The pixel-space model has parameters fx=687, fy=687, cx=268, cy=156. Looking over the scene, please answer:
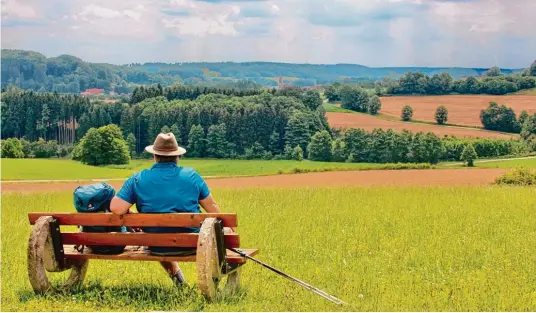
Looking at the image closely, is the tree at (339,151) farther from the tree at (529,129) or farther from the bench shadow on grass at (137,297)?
the bench shadow on grass at (137,297)

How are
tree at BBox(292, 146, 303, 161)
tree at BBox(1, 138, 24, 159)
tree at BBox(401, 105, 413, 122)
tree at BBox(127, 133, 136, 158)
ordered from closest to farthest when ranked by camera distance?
1. tree at BBox(127, 133, 136, 158)
2. tree at BBox(292, 146, 303, 161)
3. tree at BBox(1, 138, 24, 159)
4. tree at BBox(401, 105, 413, 122)

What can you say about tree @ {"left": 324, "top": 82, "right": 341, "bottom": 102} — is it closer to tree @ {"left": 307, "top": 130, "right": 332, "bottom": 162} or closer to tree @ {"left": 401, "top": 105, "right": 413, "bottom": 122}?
tree @ {"left": 401, "top": 105, "right": 413, "bottom": 122}

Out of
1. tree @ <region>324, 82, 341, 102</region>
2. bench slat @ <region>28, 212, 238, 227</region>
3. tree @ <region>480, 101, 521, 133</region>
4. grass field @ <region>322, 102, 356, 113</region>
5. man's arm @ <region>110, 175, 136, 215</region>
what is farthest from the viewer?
tree @ <region>324, 82, 341, 102</region>

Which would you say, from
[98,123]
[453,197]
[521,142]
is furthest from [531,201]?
[98,123]

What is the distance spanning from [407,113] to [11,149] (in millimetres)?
58210

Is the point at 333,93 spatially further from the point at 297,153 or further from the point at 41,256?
the point at 41,256

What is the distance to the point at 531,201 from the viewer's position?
1592cm

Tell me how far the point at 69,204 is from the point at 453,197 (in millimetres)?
9721

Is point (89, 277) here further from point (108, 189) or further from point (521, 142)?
point (521, 142)

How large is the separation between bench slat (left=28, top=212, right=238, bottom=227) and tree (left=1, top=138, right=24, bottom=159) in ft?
297

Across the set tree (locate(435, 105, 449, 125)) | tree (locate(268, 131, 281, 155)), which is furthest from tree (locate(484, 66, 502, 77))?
tree (locate(268, 131, 281, 155))

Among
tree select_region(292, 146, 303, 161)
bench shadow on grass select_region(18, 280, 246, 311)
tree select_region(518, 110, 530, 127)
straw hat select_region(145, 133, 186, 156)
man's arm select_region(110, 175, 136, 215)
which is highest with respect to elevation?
straw hat select_region(145, 133, 186, 156)

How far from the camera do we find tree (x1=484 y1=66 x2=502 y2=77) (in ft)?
407

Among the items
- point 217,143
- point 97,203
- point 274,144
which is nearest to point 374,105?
point 274,144
